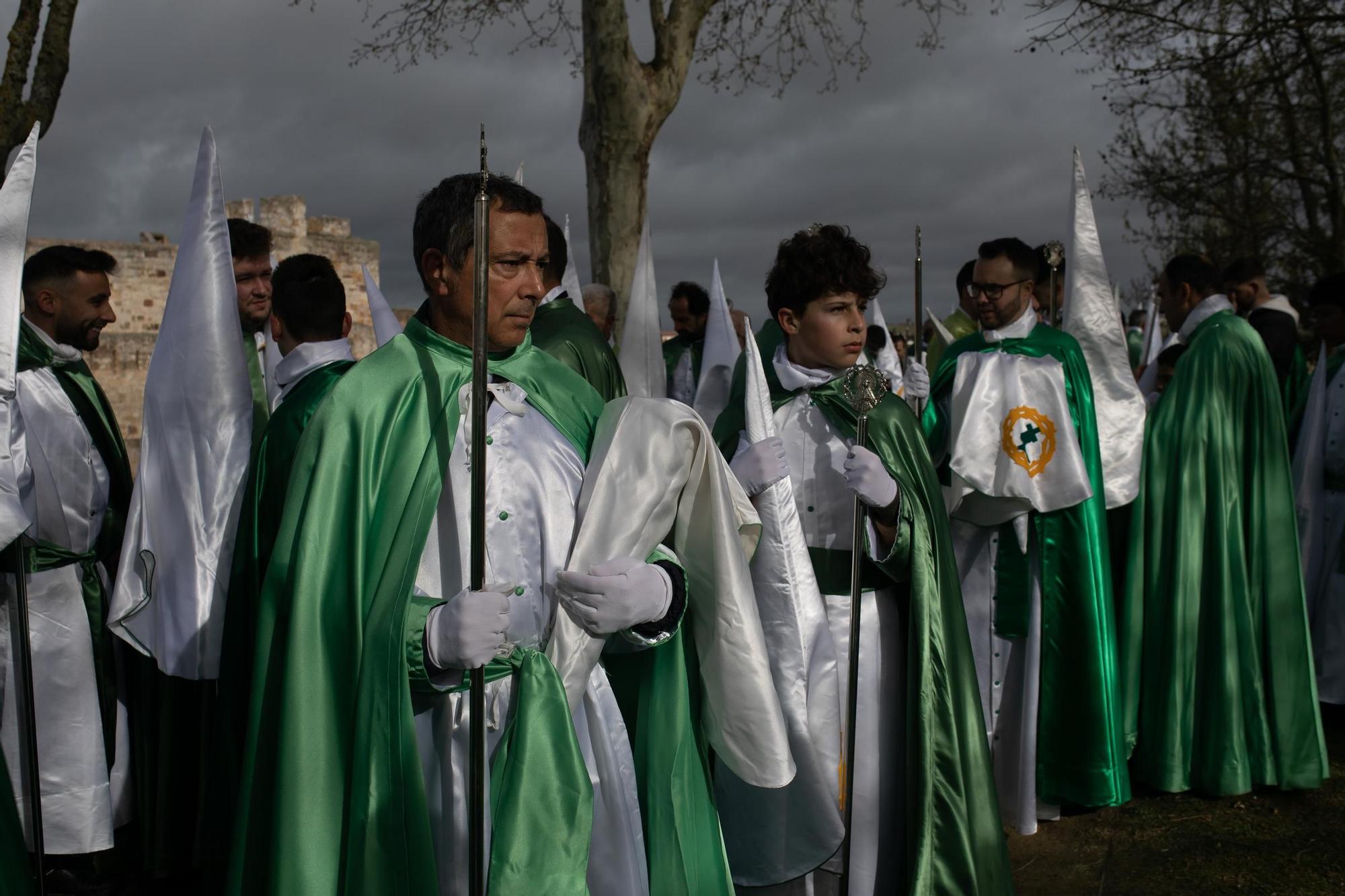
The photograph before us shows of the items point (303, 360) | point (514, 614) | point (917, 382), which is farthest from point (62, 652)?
point (917, 382)

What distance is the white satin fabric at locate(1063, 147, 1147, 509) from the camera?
5121 millimetres

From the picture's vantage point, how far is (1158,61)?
31.2 ft

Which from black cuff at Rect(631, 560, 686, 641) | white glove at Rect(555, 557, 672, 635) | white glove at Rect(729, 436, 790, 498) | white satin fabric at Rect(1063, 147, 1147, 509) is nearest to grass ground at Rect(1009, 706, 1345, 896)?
white satin fabric at Rect(1063, 147, 1147, 509)

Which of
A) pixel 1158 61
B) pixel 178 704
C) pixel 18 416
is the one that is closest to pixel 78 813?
pixel 178 704

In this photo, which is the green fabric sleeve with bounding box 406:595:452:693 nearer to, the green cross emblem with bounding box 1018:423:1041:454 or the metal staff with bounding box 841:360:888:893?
the metal staff with bounding box 841:360:888:893

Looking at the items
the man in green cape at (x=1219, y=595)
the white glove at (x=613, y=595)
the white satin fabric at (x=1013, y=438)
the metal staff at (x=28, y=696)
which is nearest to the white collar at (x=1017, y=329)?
the white satin fabric at (x=1013, y=438)

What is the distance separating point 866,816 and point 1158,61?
8.05 meters

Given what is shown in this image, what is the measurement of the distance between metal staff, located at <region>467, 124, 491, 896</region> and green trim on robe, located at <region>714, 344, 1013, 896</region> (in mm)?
1531

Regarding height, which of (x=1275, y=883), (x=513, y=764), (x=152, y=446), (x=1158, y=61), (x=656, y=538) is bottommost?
(x=1275, y=883)

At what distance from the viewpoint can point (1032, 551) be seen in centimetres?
486

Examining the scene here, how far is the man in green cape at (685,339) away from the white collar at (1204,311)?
3702 millimetres

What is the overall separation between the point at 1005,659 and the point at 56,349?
3855 millimetres

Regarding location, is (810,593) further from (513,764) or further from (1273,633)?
(1273,633)

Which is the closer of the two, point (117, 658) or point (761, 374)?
point (761, 374)
